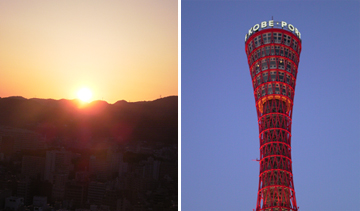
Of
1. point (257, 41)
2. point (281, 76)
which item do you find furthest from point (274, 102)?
point (257, 41)

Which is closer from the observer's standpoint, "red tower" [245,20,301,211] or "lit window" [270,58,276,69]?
"red tower" [245,20,301,211]

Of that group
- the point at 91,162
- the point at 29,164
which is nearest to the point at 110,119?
the point at 91,162

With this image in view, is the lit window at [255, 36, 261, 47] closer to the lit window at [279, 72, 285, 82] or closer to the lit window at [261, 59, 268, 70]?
the lit window at [261, 59, 268, 70]

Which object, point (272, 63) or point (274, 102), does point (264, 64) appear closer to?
point (272, 63)

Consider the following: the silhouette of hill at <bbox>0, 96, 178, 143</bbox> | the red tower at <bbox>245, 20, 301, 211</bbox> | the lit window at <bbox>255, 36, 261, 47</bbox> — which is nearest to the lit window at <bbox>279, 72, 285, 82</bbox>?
the red tower at <bbox>245, 20, 301, 211</bbox>

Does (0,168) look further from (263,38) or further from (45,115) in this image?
(263,38)

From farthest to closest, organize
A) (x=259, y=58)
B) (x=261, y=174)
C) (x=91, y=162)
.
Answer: (x=91, y=162) < (x=259, y=58) < (x=261, y=174)
